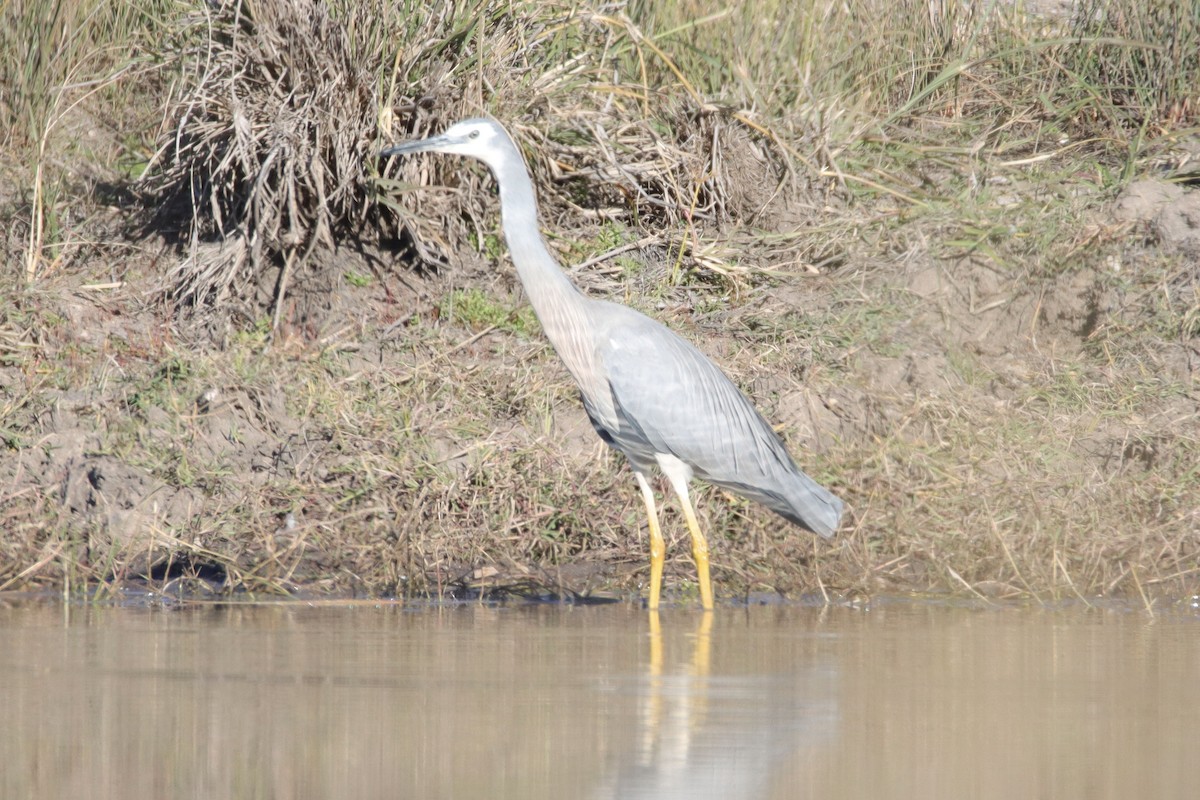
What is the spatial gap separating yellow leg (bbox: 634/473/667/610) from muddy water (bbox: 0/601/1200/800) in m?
0.26

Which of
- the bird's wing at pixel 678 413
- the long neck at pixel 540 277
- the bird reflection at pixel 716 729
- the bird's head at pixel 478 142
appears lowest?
the bird reflection at pixel 716 729

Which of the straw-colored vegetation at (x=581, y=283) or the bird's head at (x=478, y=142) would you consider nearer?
the bird's head at (x=478, y=142)

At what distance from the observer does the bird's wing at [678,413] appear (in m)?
5.71

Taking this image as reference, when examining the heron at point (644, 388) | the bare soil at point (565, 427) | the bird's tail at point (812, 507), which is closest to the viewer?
the bird's tail at point (812, 507)

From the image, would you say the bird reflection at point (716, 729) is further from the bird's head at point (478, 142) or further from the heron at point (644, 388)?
the bird's head at point (478, 142)

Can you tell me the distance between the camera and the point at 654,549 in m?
5.66

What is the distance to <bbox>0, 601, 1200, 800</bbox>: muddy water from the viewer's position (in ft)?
10.3

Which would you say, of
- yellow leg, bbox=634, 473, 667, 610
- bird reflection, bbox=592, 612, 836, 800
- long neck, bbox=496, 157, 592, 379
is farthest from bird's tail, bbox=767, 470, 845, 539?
bird reflection, bbox=592, 612, 836, 800

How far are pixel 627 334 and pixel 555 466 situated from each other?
2.19 feet

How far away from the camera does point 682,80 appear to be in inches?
309

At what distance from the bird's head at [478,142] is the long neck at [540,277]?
0.05m

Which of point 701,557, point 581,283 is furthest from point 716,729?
point 581,283

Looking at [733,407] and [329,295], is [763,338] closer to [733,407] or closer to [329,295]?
[733,407]

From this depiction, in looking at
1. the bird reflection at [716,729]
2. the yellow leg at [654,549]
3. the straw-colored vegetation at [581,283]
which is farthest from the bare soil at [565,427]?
the bird reflection at [716,729]
